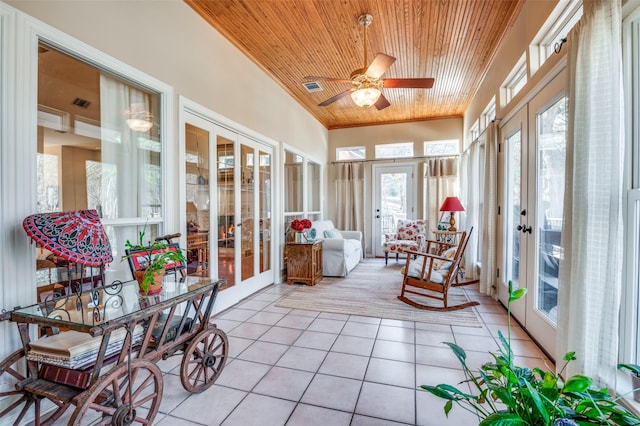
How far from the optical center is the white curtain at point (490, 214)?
344cm

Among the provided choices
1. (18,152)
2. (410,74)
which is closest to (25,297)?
(18,152)

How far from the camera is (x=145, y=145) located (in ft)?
7.90

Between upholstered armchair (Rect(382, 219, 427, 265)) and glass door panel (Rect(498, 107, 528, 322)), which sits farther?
upholstered armchair (Rect(382, 219, 427, 265))

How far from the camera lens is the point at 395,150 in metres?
6.61

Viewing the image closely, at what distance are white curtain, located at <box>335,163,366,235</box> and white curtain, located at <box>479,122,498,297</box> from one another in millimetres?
3226

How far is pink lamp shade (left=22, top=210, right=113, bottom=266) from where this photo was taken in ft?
4.57

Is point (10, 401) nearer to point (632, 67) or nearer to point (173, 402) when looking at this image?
point (173, 402)

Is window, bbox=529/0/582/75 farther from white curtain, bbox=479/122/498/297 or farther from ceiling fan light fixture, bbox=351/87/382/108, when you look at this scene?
ceiling fan light fixture, bbox=351/87/382/108

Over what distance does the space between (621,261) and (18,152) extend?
307cm

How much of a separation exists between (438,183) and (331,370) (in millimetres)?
4994

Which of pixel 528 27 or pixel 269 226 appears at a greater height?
pixel 528 27

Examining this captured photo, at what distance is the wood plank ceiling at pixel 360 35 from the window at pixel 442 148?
1584mm

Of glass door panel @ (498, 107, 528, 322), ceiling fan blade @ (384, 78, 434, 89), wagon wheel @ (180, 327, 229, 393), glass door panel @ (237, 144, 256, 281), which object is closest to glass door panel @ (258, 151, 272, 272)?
glass door panel @ (237, 144, 256, 281)

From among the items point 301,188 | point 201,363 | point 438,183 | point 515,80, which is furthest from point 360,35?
point 438,183
